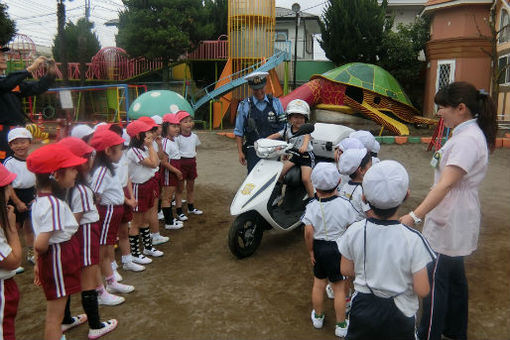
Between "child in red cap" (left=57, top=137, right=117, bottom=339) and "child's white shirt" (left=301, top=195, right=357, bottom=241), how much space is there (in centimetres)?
160

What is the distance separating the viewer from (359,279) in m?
2.08

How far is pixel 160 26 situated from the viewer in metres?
17.3

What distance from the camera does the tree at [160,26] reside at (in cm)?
1703

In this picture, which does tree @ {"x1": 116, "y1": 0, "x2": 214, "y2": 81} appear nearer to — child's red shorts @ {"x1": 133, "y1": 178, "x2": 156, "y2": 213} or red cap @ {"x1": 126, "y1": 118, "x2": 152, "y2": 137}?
red cap @ {"x1": 126, "y1": 118, "x2": 152, "y2": 137}

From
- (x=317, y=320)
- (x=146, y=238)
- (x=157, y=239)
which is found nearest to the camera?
(x=317, y=320)

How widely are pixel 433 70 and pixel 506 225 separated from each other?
13.2 meters

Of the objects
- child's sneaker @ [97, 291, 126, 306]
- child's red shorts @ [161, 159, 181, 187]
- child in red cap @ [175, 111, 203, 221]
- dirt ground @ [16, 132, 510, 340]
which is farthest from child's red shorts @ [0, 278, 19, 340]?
child in red cap @ [175, 111, 203, 221]

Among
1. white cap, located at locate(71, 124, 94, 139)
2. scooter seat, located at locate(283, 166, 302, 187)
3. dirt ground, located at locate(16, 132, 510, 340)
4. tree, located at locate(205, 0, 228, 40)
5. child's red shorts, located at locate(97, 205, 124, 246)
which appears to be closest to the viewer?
dirt ground, located at locate(16, 132, 510, 340)

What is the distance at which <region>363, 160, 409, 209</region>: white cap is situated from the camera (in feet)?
6.31

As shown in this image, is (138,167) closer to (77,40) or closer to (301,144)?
(301,144)

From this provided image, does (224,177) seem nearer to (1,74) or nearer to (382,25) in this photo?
(1,74)

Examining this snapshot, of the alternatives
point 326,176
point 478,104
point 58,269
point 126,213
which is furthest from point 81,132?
point 478,104

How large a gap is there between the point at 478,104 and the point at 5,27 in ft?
66.3

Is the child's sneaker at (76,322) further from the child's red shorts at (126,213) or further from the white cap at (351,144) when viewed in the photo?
the white cap at (351,144)
